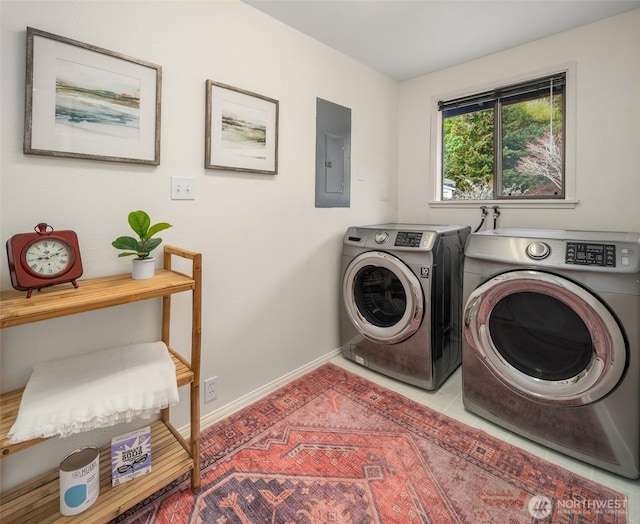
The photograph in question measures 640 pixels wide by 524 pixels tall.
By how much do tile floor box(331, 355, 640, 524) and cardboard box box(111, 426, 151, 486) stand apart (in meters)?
1.39

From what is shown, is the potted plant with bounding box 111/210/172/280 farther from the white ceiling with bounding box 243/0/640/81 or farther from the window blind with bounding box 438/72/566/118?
the window blind with bounding box 438/72/566/118

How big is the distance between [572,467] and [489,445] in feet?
1.08

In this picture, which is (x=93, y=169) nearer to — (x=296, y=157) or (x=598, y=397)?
Result: (x=296, y=157)

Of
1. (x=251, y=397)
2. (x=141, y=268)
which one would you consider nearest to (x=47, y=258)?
(x=141, y=268)

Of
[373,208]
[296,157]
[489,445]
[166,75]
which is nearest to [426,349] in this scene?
[489,445]

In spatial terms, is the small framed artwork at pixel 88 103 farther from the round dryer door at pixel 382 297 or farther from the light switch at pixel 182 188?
the round dryer door at pixel 382 297

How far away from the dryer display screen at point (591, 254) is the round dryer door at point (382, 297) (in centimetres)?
75

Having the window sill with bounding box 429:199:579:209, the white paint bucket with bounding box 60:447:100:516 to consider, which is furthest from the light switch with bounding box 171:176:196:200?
the window sill with bounding box 429:199:579:209

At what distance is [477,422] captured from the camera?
179cm

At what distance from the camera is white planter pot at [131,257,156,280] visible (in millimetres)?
1301

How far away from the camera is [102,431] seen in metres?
1.43

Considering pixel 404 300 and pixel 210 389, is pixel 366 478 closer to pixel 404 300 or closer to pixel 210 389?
pixel 210 389

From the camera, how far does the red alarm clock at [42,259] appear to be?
41.5 inches

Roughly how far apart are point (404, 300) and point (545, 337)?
80 cm
